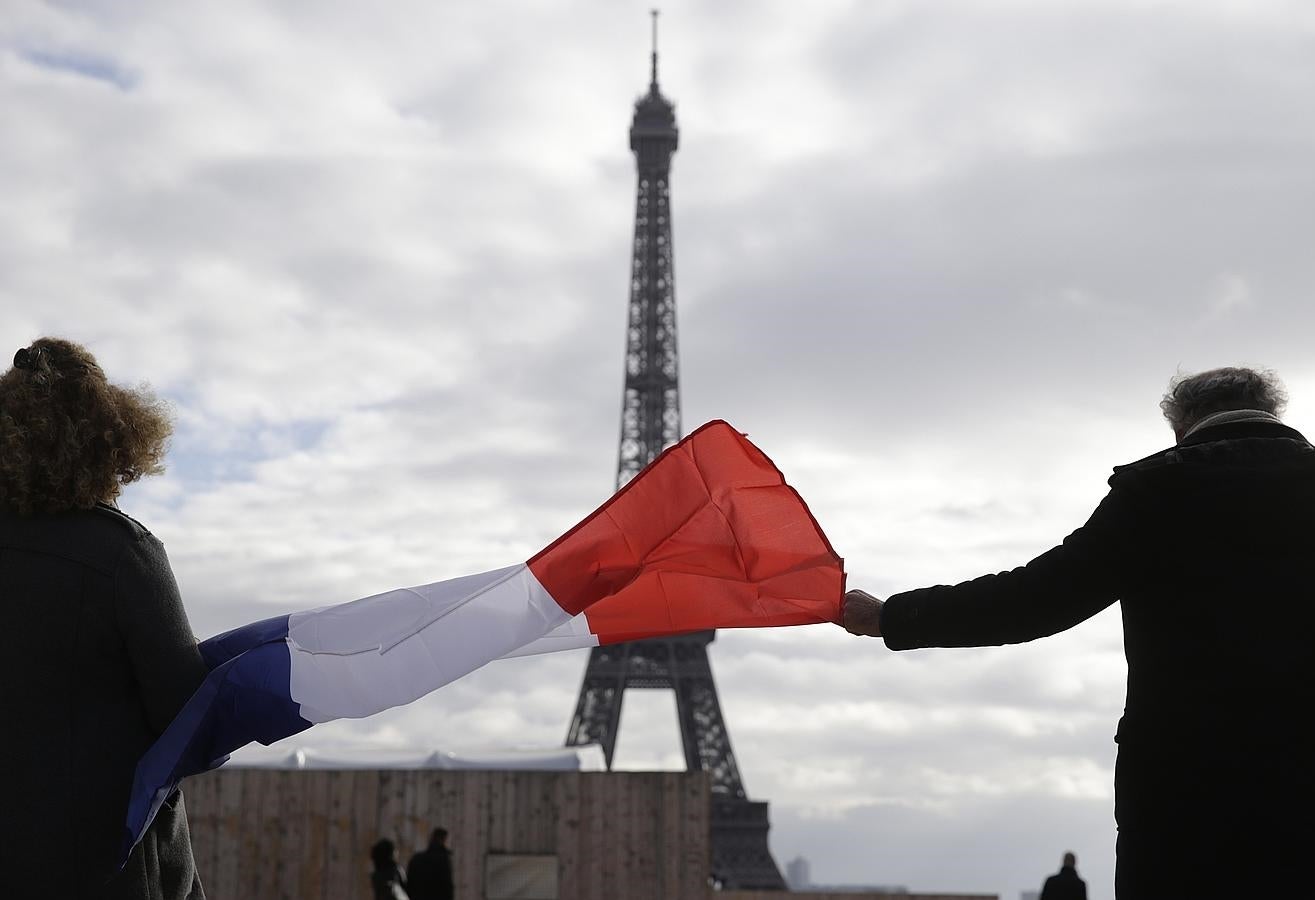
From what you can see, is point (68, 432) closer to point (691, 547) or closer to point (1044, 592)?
point (691, 547)

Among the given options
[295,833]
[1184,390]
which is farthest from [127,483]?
[295,833]

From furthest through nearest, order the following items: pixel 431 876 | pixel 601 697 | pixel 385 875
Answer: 1. pixel 601 697
2. pixel 431 876
3. pixel 385 875

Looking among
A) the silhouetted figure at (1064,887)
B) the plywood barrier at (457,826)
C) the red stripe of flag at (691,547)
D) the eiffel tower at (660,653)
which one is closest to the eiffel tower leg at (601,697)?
the eiffel tower at (660,653)

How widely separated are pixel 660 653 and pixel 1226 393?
36.1m

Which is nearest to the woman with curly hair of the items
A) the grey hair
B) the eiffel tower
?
the grey hair

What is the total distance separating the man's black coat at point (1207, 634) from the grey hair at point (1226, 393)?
0.35 ft

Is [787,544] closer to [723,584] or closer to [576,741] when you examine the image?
[723,584]

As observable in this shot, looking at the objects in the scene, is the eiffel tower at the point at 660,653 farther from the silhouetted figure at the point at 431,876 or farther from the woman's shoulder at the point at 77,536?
the woman's shoulder at the point at 77,536

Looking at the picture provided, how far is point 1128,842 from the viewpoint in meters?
2.21

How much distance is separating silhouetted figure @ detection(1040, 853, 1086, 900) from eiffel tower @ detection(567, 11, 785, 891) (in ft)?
71.6

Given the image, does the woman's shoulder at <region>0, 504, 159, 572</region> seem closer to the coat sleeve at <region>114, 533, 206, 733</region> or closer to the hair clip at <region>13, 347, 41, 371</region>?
the coat sleeve at <region>114, 533, 206, 733</region>

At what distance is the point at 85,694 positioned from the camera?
Result: 2.29 metres

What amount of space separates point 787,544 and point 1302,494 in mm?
1259

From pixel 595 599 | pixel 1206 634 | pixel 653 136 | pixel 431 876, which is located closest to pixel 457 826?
pixel 431 876
